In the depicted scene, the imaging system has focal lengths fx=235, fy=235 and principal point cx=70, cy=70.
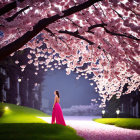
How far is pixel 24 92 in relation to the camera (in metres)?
39.8

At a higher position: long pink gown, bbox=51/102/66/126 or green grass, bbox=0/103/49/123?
long pink gown, bbox=51/102/66/126

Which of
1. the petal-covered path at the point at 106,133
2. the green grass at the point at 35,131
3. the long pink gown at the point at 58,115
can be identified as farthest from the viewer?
the long pink gown at the point at 58,115

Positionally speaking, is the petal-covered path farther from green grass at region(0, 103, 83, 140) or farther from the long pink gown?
the long pink gown

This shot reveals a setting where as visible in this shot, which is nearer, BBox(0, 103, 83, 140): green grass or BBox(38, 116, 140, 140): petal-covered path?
BBox(0, 103, 83, 140): green grass

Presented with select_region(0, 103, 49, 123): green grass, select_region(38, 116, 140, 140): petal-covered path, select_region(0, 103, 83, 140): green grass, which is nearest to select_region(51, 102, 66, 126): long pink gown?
select_region(38, 116, 140, 140): petal-covered path

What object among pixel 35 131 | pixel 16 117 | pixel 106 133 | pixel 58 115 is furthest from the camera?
pixel 16 117

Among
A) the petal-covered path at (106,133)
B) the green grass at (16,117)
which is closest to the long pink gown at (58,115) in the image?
the petal-covered path at (106,133)

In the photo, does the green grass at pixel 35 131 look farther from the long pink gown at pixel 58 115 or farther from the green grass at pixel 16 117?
the long pink gown at pixel 58 115

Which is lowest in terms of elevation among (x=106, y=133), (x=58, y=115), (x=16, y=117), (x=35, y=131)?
(x=106, y=133)

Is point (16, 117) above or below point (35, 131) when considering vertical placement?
below

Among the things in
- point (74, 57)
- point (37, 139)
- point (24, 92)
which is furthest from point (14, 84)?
point (37, 139)

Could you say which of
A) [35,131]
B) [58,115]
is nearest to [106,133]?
[58,115]

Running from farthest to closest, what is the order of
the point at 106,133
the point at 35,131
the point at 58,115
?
the point at 58,115 < the point at 106,133 < the point at 35,131

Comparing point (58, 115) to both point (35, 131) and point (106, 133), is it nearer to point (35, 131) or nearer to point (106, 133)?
point (106, 133)
